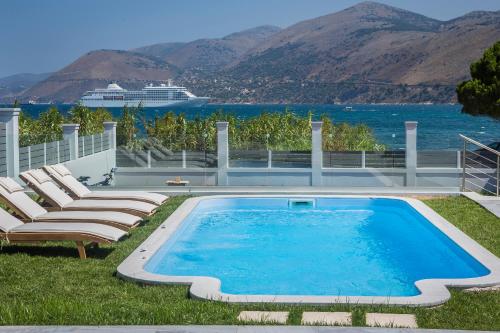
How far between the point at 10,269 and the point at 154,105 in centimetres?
12451

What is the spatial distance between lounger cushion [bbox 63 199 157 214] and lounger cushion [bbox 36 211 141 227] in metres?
0.48

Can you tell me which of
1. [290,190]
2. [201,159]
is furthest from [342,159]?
[201,159]

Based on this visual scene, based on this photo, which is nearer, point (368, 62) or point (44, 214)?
point (44, 214)

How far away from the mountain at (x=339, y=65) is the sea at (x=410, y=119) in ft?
11.6

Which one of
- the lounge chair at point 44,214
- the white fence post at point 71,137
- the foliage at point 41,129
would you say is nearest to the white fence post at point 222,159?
the white fence post at point 71,137

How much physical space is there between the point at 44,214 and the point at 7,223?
2.49ft

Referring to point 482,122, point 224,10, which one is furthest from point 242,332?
point 482,122

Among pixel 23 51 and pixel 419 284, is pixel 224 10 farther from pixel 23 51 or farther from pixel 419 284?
pixel 419 284

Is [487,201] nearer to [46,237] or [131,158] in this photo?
Answer: [131,158]

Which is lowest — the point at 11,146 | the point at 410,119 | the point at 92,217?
the point at 92,217

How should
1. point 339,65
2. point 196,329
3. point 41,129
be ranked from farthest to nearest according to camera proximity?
point 339,65 < point 41,129 < point 196,329

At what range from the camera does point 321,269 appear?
6.96 m

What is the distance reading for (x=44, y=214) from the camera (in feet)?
24.5

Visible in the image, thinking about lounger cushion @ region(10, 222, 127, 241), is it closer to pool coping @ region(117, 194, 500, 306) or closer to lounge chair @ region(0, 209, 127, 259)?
lounge chair @ region(0, 209, 127, 259)
